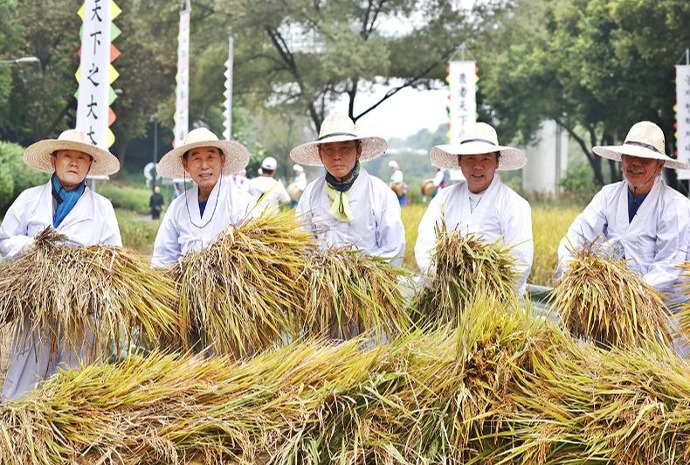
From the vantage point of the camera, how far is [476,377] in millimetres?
2461

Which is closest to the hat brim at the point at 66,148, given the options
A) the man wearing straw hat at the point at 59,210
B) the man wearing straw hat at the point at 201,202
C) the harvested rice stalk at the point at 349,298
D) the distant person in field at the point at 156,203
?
the man wearing straw hat at the point at 59,210

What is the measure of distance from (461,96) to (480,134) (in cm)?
1173

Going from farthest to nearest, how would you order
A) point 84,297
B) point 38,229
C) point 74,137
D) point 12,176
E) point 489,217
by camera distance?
point 12,176, point 489,217, point 74,137, point 38,229, point 84,297

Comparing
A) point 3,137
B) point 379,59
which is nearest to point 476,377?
point 379,59

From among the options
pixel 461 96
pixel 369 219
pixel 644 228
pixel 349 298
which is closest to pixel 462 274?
pixel 349 298

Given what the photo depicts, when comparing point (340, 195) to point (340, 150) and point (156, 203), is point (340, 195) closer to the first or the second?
point (340, 150)

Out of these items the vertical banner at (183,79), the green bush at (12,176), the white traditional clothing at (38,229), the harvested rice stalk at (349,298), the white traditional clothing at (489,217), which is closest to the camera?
the harvested rice stalk at (349,298)

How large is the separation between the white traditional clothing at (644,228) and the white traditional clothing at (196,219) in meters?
1.34

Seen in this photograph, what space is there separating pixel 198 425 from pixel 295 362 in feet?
1.16

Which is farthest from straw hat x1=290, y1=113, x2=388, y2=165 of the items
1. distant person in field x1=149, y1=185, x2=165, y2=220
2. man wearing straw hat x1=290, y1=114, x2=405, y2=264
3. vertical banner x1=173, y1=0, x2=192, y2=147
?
distant person in field x1=149, y1=185, x2=165, y2=220

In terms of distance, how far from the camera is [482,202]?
12.5 feet

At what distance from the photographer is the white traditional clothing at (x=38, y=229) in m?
3.37

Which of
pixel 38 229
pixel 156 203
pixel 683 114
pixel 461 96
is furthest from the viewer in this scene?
pixel 156 203

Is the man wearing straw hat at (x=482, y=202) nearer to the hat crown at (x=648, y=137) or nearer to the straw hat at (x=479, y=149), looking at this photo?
the straw hat at (x=479, y=149)
